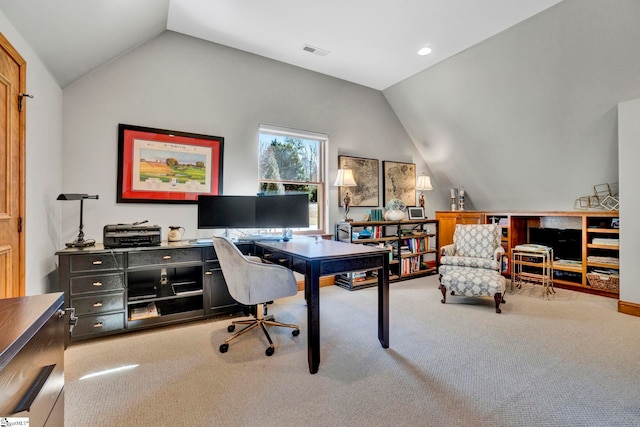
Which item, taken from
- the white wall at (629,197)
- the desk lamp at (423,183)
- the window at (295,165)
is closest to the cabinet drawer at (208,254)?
the window at (295,165)

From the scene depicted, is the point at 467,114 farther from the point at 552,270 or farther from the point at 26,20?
the point at 26,20

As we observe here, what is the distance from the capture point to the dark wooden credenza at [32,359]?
2.16 feet

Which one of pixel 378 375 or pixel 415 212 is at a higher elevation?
pixel 415 212

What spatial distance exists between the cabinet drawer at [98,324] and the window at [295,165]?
6.97ft

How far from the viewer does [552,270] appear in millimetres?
4254

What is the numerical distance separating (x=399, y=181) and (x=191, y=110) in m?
3.44

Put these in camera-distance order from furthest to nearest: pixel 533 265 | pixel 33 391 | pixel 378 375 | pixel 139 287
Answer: pixel 533 265, pixel 139 287, pixel 378 375, pixel 33 391

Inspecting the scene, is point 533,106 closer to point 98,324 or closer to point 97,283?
point 97,283

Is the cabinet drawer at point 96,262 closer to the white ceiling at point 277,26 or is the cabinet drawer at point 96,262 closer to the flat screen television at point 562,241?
the white ceiling at point 277,26

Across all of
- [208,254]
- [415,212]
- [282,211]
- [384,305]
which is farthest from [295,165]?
[384,305]

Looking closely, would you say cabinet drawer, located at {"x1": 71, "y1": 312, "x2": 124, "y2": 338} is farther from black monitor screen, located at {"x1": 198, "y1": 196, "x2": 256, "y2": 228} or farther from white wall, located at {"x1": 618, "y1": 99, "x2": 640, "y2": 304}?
white wall, located at {"x1": 618, "y1": 99, "x2": 640, "y2": 304}

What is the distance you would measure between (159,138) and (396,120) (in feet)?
12.4

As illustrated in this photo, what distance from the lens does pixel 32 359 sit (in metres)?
0.78

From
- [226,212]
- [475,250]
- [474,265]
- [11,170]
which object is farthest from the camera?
[475,250]
